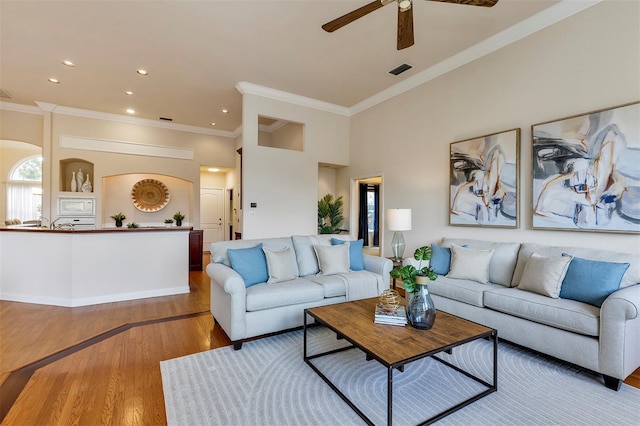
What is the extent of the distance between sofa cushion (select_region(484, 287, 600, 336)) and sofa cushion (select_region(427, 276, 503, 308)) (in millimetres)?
80

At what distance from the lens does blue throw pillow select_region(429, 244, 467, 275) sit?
3494 mm

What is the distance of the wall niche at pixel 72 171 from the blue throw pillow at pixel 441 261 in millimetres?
7183

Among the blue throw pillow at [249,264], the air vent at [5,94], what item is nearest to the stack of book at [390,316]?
the blue throw pillow at [249,264]

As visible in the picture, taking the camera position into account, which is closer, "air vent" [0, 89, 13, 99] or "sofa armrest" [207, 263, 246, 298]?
"sofa armrest" [207, 263, 246, 298]

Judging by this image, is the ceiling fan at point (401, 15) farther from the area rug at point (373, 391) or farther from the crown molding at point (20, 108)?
the crown molding at point (20, 108)

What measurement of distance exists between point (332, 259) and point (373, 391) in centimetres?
159

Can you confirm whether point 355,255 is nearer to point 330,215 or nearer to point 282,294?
point 282,294

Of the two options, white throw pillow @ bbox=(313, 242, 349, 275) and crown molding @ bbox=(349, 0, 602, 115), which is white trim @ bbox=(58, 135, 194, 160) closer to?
crown molding @ bbox=(349, 0, 602, 115)

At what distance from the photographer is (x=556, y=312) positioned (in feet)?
7.54

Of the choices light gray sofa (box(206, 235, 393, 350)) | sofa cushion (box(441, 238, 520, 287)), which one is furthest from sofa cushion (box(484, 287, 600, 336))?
light gray sofa (box(206, 235, 393, 350))

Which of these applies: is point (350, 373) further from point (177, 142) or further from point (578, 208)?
point (177, 142)

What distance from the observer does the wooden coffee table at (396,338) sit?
66.3 inches

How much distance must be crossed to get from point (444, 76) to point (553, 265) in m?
2.99

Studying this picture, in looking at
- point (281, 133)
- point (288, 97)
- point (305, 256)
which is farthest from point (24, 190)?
point (305, 256)
